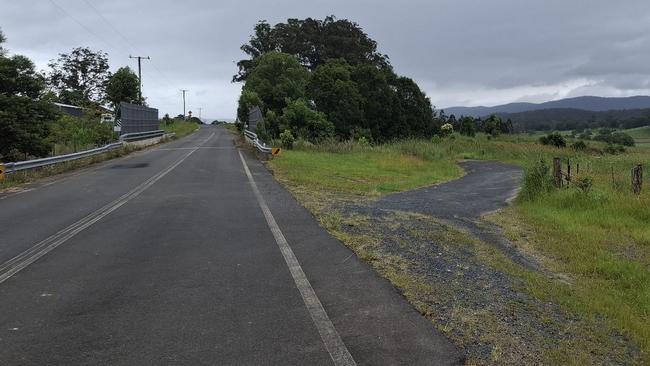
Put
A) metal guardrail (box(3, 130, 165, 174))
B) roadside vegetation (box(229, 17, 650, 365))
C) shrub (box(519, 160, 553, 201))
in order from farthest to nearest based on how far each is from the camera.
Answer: metal guardrail (box(3, 130, 165, 174)) → shrub (box(519, 160, 553, 201)) → roadside vegetation (box(229, 17, 650, 365))

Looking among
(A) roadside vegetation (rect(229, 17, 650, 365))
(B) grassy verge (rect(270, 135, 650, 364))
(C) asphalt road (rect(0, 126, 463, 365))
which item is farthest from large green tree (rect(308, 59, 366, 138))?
(C) asphalt road (rect(0, 126, 463, 365))

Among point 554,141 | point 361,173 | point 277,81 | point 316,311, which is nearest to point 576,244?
point 316,311

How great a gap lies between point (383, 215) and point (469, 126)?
2629 inches

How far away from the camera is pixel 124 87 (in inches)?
2603

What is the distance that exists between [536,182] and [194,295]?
38.6 ft

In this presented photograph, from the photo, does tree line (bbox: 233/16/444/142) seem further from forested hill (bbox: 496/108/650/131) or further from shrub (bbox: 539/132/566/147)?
forested hill (bbox: 496/108/650/131)

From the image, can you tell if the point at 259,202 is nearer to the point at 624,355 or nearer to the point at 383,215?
the point at 383,215

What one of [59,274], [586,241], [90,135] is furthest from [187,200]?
[90,135]

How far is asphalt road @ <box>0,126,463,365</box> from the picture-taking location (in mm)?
4246

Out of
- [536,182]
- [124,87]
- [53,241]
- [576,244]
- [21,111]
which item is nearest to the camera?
[53,241]

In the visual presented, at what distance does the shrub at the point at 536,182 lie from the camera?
48.1 feet

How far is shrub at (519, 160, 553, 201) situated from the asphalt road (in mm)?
7079

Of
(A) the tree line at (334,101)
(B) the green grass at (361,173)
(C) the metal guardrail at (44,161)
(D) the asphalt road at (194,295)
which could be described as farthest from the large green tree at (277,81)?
(D) the asphalt road at (194,295)

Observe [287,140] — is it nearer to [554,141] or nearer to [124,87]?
[554,141]
